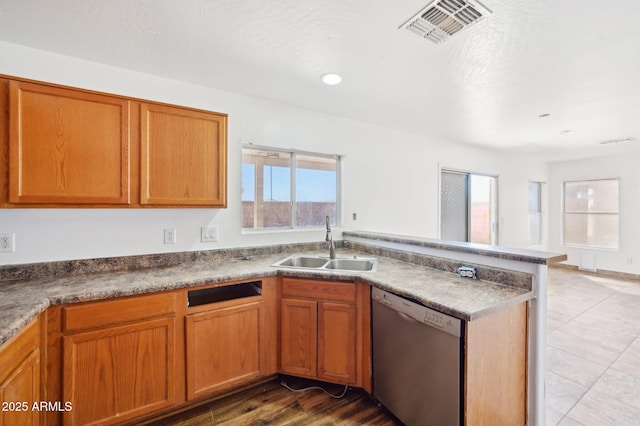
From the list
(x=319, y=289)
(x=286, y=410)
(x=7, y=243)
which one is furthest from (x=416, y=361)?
(x=7, y=243)

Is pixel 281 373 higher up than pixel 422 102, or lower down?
lower down

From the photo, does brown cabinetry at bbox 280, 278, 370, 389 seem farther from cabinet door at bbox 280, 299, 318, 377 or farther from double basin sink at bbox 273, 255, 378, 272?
double basin sink at bbox 273, 255, 378, 272

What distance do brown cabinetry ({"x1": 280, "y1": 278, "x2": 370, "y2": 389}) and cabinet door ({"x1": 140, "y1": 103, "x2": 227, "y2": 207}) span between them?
96cm

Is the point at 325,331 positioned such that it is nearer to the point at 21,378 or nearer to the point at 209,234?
the point at 209,234

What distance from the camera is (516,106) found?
2.90m

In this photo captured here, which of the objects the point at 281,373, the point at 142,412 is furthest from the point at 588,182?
the point at 142,412

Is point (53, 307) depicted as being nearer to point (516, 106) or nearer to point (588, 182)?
point (516, 106)

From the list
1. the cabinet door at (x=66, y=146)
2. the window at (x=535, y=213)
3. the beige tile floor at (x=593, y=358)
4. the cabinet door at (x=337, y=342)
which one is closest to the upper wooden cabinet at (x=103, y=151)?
the cabinet door at (x=66, y=146)

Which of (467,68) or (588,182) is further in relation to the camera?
(588,182)

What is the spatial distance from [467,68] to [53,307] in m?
3.05

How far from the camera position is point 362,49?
187cm

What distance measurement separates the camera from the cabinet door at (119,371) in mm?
1505

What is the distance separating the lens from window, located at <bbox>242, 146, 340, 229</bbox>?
278 centimetres

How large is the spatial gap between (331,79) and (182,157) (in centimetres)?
133
